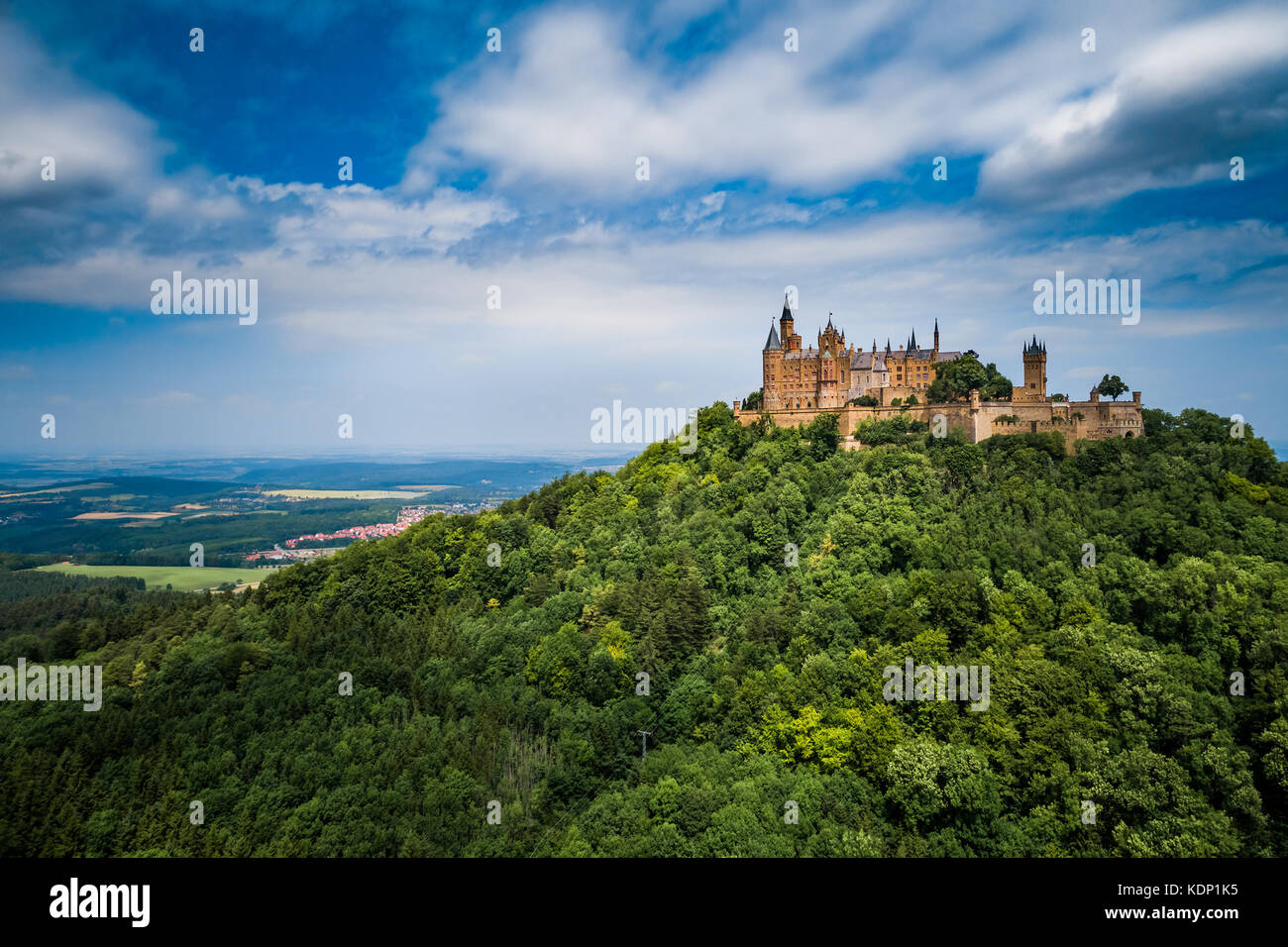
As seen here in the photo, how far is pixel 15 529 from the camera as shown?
4820 inches

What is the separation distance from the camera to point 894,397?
6825cm

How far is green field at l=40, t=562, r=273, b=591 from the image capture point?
8944 cm

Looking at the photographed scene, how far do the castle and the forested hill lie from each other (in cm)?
Answer: 228

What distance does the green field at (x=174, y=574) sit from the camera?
3521 inches

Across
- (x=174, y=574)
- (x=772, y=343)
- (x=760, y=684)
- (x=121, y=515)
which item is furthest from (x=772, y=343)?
(x=121, y=515)

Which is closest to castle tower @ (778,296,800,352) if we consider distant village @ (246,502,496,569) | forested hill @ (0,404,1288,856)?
forested hill @ (0,404,1288,856)

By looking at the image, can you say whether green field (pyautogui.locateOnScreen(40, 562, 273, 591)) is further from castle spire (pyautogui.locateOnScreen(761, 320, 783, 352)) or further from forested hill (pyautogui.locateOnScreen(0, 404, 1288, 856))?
castle spire (pyautogui.locateOnScreen(761, 320, 783, 352))

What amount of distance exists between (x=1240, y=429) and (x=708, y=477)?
1556 inches

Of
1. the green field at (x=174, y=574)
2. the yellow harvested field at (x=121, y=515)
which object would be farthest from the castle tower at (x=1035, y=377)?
the yellow harvested field at (x=121, y=515)

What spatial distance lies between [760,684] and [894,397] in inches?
1498

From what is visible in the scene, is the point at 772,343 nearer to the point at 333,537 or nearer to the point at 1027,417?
the point at 1027,417
